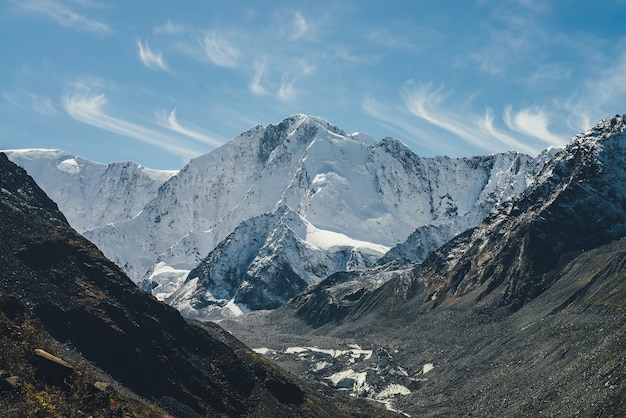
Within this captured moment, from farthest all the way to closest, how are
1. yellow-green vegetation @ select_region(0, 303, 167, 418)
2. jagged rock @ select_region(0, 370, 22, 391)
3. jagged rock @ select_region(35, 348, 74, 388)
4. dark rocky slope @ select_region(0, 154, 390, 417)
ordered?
dark rocky slope @ select_region(0, 154, 390, 417) → jagged rock @ select_region(35, 348, 74, 388) → jagged rock @ select_region(0, 370, 22, 391) → yellow-green vegetation @ select_region(0, 303, 167, 418)

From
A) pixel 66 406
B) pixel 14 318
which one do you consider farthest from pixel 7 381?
pixel 14 318

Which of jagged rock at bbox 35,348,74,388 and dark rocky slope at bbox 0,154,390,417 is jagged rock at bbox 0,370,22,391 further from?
jagged rock at bbox 35,348,74,388

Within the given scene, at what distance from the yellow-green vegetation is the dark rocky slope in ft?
0.75

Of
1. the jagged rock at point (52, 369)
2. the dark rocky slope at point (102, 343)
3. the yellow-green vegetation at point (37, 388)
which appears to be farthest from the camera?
the dark rocky slope at point (102, 343)

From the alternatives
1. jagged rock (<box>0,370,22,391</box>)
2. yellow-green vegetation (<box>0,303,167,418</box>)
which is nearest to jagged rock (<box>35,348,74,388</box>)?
yellow-green vegetation (<box>0,303,167,418</box>)

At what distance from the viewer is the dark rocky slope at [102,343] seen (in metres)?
141

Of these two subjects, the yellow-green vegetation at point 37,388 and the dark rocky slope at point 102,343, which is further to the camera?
the dark rocky slope at point 102,343

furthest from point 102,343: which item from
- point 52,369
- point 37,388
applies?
point 37,388

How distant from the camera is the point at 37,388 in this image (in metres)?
133

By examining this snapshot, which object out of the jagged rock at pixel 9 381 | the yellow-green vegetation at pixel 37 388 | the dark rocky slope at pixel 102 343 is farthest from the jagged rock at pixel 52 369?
the jagged rock at pixel 9 381

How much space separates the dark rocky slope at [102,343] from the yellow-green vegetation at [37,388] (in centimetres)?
23

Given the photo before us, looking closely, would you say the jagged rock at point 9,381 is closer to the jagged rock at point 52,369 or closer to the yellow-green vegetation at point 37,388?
the yellow-green vegetation at point 37,388

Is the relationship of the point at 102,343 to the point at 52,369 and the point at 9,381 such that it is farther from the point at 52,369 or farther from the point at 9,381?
the point at 9,381

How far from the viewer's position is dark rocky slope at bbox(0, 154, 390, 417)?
141375mm
